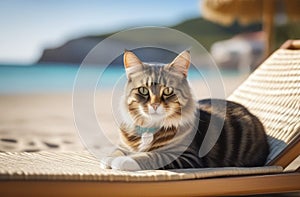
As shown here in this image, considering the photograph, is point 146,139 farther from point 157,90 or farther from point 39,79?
point 39,79

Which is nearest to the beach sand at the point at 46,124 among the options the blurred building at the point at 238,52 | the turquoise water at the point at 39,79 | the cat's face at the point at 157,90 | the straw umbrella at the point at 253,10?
the cat's face at the point at 157,90

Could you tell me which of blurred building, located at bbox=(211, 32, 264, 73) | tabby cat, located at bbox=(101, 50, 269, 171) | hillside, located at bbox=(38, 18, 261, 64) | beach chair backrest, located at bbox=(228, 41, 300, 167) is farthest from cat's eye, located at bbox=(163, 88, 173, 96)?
blurred building, located at bbox=(211, 32, 264, 73)

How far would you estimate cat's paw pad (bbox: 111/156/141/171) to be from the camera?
1521 millimetres

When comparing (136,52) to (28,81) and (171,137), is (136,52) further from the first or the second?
(28,81)

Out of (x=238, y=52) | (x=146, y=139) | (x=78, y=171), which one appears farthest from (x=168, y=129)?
(x=238, y=52)

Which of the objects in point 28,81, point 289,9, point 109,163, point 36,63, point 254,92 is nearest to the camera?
point 109,163

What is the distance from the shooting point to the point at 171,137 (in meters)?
1.65

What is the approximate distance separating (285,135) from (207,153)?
0.31 metres

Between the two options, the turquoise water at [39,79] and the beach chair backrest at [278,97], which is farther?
the turquoise water at [39,79]

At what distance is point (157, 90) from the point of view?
1.59m

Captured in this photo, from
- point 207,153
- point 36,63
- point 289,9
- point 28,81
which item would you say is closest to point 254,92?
point 207,153

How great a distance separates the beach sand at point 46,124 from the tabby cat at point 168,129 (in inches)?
5.3

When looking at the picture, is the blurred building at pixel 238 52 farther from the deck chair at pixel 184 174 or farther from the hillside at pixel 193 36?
the deck chair at pixel 184 174

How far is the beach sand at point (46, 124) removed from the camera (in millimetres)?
3061
